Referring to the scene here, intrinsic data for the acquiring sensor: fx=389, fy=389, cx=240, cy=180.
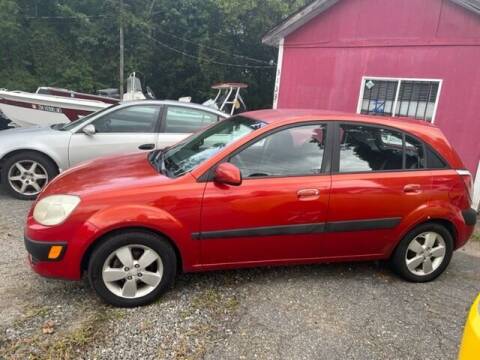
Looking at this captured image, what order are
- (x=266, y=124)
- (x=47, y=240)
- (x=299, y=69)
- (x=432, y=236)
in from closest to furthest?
(x=47, y=240)
(x=266, y=124)
(x=432, y=236)
(x=299, y=69)

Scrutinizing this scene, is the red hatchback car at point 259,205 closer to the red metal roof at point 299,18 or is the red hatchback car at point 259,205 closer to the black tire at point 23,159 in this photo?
the black tire at point 23,159

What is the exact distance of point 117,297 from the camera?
2.95 meters

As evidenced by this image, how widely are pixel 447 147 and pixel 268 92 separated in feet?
77.0

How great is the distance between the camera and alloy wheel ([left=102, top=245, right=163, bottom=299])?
2889 millimetres

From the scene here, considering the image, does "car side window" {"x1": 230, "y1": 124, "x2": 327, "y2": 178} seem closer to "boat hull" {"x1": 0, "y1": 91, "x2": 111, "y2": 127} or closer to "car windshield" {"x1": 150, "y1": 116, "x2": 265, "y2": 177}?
"car windshield" {"x1": 150, "y1": 116, "x2": 265, "y2": 177}

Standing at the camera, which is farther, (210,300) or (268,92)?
(268,92)

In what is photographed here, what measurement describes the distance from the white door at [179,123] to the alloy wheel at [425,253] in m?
3.18

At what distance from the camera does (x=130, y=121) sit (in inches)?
218

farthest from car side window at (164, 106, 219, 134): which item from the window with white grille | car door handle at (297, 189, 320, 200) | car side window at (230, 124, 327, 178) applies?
the window with white grille

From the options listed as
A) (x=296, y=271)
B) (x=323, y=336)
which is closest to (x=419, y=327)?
(x=323, y=336)

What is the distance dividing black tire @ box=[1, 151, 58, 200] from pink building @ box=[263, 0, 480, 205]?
5357mm

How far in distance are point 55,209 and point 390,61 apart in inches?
282

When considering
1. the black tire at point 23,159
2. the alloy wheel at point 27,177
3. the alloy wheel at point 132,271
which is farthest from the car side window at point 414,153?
the alloy wheel at point 27,177

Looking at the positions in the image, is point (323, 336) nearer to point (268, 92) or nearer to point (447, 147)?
point (447, 147)
